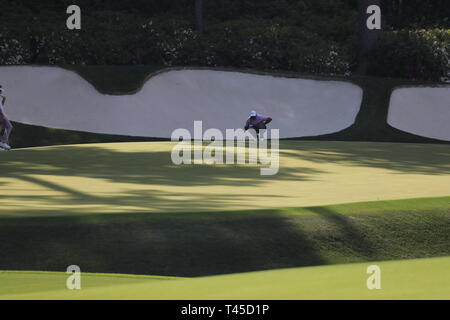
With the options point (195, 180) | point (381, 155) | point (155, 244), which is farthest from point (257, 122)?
point (155, 244)

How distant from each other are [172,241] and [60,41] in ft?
73.2

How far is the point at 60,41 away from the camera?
105ft

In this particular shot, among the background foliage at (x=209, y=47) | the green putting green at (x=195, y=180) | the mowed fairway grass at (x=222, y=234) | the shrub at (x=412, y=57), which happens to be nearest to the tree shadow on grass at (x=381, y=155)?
the green putting green at (x=195, y=180)

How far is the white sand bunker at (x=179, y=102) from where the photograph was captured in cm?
2856

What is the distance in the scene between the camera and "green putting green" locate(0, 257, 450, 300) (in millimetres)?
7105

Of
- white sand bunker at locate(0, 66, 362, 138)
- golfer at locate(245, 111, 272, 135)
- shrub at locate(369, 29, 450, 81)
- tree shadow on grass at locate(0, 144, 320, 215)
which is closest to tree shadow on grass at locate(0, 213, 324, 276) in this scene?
tree shadow on grass at locate(0, 144, 320, 215)

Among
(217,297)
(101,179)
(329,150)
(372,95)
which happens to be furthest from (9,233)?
(372,95)

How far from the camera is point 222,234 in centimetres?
1090

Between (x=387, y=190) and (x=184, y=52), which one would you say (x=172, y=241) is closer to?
(x=387, y=190)

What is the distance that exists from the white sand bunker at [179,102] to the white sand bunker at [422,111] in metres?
1.17

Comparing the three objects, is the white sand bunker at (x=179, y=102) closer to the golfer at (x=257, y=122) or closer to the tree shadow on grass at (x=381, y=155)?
the golfer at (x=257, y=122)

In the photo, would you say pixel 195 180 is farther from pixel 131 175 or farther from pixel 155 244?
pixel 155 244

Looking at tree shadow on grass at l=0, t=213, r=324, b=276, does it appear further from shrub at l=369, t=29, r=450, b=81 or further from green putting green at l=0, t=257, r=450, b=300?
shrub at l=369, t=29, r=450, b=81

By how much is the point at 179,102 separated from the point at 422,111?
7.10 m
